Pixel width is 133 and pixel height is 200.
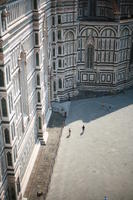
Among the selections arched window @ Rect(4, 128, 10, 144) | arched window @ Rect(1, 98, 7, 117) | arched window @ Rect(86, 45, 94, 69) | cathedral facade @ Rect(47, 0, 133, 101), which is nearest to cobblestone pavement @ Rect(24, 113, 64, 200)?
arched window @ Rect(4, 128, 10, 144)

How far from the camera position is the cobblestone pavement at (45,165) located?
19984 millimetres

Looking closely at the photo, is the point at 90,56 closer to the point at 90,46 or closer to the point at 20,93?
the point at 90,46

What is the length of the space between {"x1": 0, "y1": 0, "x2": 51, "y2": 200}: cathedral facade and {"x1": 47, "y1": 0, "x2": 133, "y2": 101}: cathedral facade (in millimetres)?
5286

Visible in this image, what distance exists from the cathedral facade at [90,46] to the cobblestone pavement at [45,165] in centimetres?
550

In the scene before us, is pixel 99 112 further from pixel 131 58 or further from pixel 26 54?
pixel 26 54

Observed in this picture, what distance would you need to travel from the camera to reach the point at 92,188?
20.1 m

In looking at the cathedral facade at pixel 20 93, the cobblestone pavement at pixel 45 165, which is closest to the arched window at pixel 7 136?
the cathedral facade at pixel 20 93

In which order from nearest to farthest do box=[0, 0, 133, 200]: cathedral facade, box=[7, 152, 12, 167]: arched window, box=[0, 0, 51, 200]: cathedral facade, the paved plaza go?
box=[0, 0, 51, 200]: cathedral facade
box=[0, 0, 133, 200]: cathedral facade
box=[7, 152, 12, 167]: arched window
the paved plaza

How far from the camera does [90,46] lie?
32.4 m

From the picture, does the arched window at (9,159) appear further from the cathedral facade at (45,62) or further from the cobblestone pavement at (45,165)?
the cobblestone pavement at (45,165)

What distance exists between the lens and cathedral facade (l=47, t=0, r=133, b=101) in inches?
1178

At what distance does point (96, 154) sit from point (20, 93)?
A: 324 inches

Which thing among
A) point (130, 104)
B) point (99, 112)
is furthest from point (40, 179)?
point (130, 104)

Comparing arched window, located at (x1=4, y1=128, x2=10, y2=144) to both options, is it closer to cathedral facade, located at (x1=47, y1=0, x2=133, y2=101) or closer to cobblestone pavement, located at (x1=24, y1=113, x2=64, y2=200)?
cobblestone pavement, located at (x1=24, y1=113, x2=64, y2=200)
